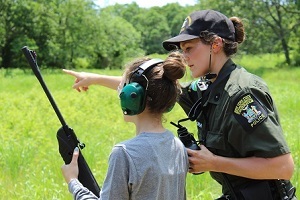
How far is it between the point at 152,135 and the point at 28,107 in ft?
28.8

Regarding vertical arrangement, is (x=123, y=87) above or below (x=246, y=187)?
above

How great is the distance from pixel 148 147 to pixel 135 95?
222 mm

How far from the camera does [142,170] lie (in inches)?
79.5

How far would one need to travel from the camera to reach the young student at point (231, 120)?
7.61ft

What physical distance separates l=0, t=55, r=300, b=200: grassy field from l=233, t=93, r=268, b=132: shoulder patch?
1.13 feet

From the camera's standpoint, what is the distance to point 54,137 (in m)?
7.15

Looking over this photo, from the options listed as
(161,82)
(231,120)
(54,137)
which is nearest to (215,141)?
(231,120)

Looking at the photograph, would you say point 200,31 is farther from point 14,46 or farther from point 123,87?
point 14,46

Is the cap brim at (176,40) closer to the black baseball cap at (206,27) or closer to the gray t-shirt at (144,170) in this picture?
the black baseball cap at (206,27)

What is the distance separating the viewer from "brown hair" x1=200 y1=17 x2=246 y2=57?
2.48 meters

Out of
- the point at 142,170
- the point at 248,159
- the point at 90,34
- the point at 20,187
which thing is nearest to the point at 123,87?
the point at 142,170

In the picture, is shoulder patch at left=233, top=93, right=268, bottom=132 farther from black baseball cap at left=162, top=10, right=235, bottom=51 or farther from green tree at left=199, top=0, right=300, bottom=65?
green tree at left=199, top=0, right=300, bottom=65

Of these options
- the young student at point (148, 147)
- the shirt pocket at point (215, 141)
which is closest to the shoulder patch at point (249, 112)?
the shirt pocket at point (215, 141)

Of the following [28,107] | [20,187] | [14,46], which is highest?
[20,187]
